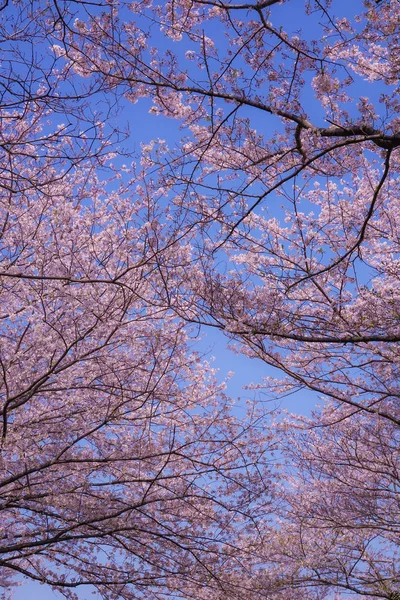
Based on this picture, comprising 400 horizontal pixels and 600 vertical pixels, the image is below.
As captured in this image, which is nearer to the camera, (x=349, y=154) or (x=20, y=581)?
(x=349, y=154)

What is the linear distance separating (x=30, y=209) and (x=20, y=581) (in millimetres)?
7502

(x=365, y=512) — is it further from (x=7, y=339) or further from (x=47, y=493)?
(x=7, y=339)

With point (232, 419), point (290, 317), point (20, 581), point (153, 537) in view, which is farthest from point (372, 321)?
point (20, 581)

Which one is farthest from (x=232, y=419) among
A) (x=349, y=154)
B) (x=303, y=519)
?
(x=349, y=154)

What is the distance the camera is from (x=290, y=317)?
8.34m

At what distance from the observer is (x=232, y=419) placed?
32.0 feet

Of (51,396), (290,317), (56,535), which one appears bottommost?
(56,535)

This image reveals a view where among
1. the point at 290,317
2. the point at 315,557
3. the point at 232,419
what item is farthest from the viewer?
the point at 315,557

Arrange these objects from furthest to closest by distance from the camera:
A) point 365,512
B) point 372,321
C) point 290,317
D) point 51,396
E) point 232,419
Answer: point 365,512 → point 232,419 → point 51,396 → point 290,317 → point 372,321

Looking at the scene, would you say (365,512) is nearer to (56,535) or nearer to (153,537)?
(153,537)

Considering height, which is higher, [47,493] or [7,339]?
[7,339]

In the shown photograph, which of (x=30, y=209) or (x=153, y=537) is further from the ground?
(x=30, y=209)

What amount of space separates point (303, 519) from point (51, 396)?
6.69 m

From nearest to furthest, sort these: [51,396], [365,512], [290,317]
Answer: [290,317], [51,396], [365,512]
